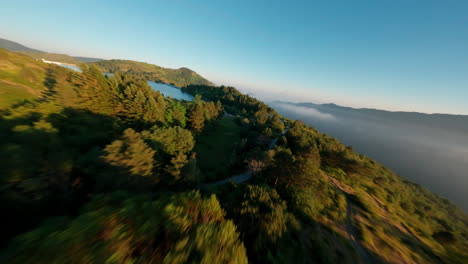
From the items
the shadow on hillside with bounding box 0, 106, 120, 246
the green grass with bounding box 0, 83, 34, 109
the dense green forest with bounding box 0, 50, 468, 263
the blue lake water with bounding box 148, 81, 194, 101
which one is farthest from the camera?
the blue lake water with bounding box 148, 81, 194, 101

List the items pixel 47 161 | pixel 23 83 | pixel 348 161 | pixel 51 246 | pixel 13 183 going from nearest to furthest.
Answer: pixel 51 246 < pixel 13 183 < pixel 47 161 < pixel 23 83 < pixel 348 161

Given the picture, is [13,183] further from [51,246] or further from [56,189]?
[51,246]

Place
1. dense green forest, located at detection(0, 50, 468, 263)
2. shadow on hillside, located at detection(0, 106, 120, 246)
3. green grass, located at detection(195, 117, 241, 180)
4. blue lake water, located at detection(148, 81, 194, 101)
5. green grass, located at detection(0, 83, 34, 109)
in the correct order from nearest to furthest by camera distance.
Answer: dense green forest, located at detection(0, 50, 468, 263), shadow on hillside, located at detection(0, 106, 120, 246), green grass, located at detection(0, 83, 34, 109), green grass, located at detection(195, 117, 241, 180), blue lake water, located at detection(148, 81, 194, 101)

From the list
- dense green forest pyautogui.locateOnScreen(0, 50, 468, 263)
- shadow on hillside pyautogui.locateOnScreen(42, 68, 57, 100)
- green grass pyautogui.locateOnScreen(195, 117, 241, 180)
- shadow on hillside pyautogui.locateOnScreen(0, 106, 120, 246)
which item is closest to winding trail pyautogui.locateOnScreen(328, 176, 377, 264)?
dense green forest pyautogui.locateOnScreen(0, 50, 468, 263)

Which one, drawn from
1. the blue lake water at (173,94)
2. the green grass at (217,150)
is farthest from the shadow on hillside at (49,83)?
the blue lake water at (173,94)

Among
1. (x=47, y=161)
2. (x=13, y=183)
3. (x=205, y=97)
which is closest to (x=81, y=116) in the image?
(x=47, y=161)

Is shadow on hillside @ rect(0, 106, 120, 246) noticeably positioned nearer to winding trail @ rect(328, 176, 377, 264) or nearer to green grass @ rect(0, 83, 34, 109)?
green grass @ rect(0, 83, 34, 109)

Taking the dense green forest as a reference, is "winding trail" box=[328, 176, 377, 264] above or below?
below
